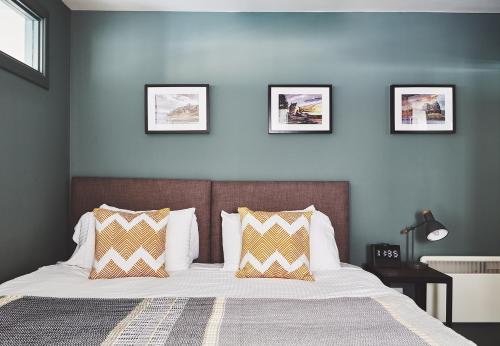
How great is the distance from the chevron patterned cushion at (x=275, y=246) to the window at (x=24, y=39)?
5.42 feet

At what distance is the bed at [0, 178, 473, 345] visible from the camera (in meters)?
1.49

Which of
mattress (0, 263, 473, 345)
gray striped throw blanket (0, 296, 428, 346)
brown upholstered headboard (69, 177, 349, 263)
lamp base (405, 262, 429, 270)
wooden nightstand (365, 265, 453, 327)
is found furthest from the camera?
brown upholstered headboard (69, 177, 349, 263)

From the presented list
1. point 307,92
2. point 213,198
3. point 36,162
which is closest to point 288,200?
point 213,198

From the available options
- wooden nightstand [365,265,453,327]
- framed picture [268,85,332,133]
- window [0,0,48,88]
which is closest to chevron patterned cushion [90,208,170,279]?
window [0,0,48,88]

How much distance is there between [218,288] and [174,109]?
1.48 meters

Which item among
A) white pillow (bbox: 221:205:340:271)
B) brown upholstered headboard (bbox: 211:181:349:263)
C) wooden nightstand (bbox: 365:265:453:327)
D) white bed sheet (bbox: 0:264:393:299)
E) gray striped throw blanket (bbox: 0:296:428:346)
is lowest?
wooden nightstand (bbox: 365:265:453:327)

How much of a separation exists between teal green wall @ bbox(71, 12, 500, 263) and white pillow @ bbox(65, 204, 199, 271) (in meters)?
0.45

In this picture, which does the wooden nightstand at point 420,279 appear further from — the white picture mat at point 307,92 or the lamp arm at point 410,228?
the white picture mat at point 307,92

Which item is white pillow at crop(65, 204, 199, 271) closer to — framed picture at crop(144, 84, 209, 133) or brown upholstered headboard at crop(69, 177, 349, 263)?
brown upholstered headboard at crop(69, 177, 349, 263)

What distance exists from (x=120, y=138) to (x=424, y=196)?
237cm

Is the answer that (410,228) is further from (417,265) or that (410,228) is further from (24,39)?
(24,39)

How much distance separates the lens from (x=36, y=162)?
266 centimetres

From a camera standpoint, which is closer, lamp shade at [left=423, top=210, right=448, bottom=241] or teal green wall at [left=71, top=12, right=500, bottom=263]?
lamp shade at [left=423, top=210, right=448, bottom=241]

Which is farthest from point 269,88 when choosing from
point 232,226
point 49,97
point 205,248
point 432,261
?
point 432,261
